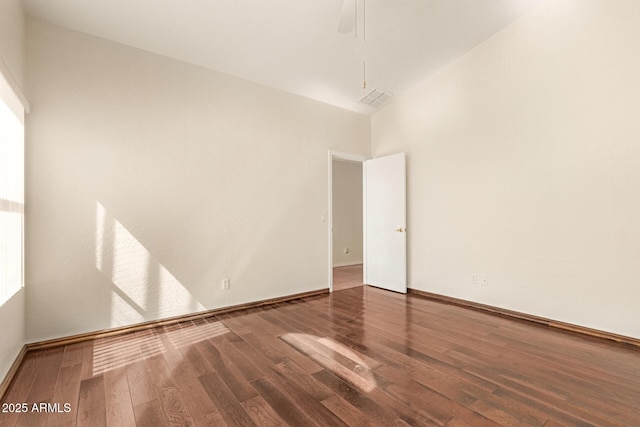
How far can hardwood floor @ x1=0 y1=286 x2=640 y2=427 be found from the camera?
1649mm

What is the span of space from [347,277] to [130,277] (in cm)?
371

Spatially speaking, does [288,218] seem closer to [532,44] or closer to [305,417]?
[305,417]

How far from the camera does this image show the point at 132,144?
9.73 feet

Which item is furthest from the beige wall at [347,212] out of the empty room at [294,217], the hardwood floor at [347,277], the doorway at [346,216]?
the empty room at [294,217]

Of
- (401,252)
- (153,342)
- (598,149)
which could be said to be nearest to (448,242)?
(401,252)

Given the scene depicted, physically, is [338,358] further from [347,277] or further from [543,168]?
[347,277]

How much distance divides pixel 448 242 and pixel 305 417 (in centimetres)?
308

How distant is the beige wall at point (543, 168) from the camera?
8.65 feet

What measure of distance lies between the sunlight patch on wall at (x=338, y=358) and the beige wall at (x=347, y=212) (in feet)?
14.3

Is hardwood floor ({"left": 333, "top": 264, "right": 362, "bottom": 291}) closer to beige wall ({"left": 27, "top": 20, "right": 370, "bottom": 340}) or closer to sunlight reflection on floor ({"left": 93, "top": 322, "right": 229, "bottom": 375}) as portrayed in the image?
beige wall ({"left": 27, "top": 20, "right": 370, "bottom": 340})

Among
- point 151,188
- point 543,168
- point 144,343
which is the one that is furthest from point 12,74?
point 543,168

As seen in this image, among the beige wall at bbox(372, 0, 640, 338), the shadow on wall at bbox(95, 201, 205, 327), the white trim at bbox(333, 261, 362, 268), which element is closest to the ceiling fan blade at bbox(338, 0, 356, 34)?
the beige wall at bbox(372, 0, 640, 338)

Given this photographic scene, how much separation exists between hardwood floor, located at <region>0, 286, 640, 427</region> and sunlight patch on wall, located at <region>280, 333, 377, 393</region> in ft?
0.04

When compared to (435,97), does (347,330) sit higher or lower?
lower
